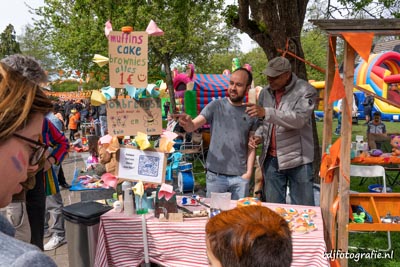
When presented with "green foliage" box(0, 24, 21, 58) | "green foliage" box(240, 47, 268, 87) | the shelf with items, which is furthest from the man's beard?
"green foliage" box(0, 24, 21, 58)

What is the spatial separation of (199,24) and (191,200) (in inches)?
573

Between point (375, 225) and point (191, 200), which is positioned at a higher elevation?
point (191, 200)

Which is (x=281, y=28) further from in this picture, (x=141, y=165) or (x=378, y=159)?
(x=141, y=165)

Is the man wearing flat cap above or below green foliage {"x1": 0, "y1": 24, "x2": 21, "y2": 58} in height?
below

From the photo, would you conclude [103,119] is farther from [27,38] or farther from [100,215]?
[27,38]

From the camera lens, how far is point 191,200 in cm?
308

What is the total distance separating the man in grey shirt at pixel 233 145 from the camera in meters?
3.29

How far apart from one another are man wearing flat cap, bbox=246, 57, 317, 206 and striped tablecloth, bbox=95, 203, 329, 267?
1.88 feet

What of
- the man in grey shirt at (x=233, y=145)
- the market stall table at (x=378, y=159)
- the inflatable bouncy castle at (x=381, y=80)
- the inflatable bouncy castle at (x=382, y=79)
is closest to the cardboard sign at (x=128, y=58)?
the man in grey shirt at (x=233, y=145)

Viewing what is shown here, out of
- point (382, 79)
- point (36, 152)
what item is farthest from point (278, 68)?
point (382, 79)

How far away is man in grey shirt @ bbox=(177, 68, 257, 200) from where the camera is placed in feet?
10.8

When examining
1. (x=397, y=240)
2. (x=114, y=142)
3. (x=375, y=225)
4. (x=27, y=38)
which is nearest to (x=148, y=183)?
(x=114, y=142)

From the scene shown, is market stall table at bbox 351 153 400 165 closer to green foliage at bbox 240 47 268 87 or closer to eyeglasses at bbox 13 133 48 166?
eyeglasses at bbox 13 133 48 166

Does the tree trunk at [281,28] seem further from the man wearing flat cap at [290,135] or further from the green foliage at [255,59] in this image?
the green foliage at [255,59]
